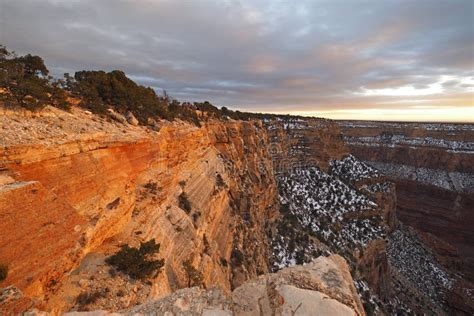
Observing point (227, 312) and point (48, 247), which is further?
point (48, 247)

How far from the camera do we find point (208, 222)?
19484 mm

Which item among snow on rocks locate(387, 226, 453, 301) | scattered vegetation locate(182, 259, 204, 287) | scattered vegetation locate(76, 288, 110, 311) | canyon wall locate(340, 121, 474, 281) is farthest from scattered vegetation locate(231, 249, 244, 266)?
canyon wall locate(340, 121, 474, 281)

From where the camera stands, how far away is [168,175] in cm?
1580

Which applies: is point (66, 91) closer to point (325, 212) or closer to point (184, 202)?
point (184, 202)

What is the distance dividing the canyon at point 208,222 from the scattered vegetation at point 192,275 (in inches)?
17.8

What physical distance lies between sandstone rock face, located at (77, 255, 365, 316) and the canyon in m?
0.03

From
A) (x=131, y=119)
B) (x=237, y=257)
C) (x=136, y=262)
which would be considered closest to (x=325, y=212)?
(x=237, y=257)

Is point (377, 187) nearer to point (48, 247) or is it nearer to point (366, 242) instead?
point (366, 242)

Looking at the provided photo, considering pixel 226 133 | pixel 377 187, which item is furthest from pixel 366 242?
pixel 226 133

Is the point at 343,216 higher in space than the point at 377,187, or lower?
lower

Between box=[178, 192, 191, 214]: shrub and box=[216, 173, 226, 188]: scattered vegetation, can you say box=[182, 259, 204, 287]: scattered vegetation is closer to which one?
box=[178, 192, 191, 214]: shrub

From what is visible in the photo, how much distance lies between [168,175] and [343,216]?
34797 mm

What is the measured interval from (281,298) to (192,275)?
939cm

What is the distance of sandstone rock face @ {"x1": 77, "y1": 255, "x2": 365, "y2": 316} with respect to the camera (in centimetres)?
502
